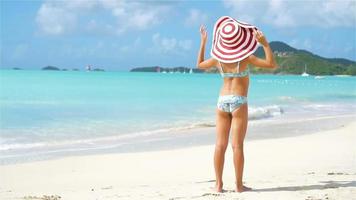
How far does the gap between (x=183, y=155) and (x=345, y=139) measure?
4586mm

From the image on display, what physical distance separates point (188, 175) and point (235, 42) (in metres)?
2.83

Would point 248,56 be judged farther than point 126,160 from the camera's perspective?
No

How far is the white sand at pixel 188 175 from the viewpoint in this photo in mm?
6605

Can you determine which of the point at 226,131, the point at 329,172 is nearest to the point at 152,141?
the point at 329,172

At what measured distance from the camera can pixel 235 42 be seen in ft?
21.0

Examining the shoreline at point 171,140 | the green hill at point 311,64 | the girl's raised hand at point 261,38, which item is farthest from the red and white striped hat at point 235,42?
the green hill at point 311,64

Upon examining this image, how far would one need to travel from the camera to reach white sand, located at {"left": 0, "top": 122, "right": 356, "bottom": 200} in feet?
21.7

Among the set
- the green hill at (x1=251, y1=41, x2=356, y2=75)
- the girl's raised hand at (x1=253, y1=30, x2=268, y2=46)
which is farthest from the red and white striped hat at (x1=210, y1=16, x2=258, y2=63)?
the green hill at (x1=251, y1=41, x2=356, y2=75)

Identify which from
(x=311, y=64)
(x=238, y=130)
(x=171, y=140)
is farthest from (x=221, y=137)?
(x=311, y=64)

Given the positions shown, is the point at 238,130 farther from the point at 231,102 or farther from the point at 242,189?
the point at 242,189

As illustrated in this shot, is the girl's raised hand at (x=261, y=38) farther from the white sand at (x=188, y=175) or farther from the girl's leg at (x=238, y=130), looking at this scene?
the white sand at (x=188, y=175)

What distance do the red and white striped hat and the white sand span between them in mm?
1629

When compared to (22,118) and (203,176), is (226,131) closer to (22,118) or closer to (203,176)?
(203,176)

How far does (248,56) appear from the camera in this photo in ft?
20.7
